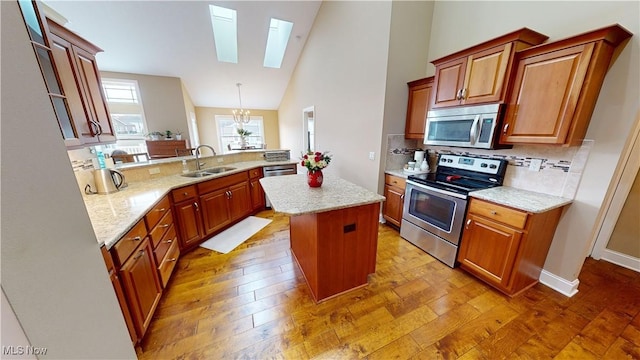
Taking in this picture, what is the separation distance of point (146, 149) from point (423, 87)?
6.26 m

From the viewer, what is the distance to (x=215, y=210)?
8.98ft

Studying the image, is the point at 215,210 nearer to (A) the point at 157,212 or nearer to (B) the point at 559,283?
(A) the point at 157,212

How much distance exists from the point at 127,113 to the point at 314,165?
5.71 metres

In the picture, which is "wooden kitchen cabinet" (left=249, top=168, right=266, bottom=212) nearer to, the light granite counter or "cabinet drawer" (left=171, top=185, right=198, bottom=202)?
"cabinet drawer" (left=171, top=185, right=198, bottom=202)

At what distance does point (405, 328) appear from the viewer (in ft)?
5.11

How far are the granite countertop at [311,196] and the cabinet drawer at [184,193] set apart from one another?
85 cm

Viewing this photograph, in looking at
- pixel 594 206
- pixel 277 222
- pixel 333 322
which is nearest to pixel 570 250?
pixel 594 206

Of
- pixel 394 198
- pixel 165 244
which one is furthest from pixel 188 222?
pixel 394 198

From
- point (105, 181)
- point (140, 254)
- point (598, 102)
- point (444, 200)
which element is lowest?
point (140, 254)

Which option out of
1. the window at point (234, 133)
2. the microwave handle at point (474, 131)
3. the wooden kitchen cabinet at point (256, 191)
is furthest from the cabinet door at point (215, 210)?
the window at point (234, 133)

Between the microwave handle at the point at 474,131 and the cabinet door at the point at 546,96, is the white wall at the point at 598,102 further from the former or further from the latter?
the microwave handle at the point at 474,131

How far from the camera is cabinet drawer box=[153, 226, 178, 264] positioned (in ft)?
5.73

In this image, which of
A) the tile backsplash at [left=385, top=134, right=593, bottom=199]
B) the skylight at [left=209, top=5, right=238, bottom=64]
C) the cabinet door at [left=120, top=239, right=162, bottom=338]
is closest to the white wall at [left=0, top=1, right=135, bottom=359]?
the cabinet door at [left=120, top=239, right=162, bottom=338]

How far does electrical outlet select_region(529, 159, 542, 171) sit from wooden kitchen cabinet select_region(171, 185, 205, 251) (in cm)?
353
